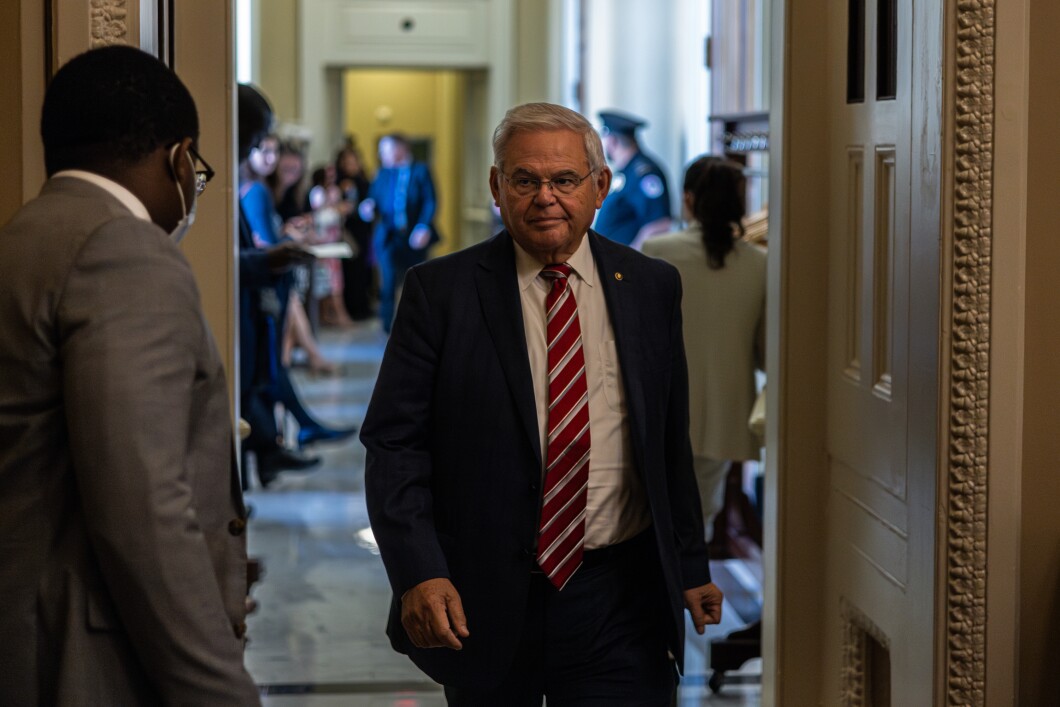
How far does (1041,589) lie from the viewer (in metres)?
2.91

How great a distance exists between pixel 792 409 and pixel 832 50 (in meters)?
0.84

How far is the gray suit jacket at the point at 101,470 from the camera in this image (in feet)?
5.53

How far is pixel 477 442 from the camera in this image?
2617 mm

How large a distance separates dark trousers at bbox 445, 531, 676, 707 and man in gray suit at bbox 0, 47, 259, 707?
0.89 meters

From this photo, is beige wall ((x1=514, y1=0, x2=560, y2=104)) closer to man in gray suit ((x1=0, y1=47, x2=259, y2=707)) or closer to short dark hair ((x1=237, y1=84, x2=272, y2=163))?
short dark hair ((x1=237, y1=84, x2=272, y2=163))

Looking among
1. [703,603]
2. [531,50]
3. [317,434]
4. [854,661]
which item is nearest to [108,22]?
[703,603]

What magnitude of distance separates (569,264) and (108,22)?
3.39 feet

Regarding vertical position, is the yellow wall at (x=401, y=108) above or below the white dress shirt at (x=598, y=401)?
above

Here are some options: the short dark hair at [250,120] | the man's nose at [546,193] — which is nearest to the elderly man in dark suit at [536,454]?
the man's nose at [546,193]

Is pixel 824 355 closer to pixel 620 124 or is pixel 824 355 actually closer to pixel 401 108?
pixel 620 124

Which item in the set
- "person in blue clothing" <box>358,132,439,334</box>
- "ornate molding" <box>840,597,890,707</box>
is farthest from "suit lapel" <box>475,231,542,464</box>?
"person in blue clothing" <box>358,132,439,334</box>

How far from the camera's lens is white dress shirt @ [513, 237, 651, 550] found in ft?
8.64

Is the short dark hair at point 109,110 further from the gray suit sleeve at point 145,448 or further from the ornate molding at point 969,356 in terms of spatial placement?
the ornate molding at point 969,356

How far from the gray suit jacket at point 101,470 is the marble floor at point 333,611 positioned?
2.80 metres
